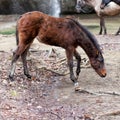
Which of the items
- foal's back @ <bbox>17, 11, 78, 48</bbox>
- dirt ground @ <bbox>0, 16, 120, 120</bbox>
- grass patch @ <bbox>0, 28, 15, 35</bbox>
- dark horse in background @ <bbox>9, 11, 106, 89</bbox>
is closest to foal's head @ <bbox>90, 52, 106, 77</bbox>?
dark horse in background @ <bbox>9, 11, 106, 89</bbox>

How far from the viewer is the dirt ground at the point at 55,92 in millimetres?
5145

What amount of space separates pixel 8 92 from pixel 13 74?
2.44 ft

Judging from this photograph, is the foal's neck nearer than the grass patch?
Yes

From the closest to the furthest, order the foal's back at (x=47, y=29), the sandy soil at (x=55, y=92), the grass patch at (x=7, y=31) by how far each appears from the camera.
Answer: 1. the sandy soil at (x=55, y=92)
2. the foal's back at (x=47, y=29)
3. the grass patch at (x=7, y=31)

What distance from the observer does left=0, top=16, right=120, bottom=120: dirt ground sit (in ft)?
16.9

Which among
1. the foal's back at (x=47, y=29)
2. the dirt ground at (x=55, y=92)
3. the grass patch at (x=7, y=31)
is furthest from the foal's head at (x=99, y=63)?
the grass patch at (x=7, y=31)

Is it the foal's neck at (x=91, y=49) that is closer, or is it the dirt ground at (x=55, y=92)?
the dirt ground at (x=55, y=92)

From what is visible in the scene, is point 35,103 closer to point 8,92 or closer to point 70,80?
point 8,92

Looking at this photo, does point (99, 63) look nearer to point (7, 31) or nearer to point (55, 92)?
point (55, 92)

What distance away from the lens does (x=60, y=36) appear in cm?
664

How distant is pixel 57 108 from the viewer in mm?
5445

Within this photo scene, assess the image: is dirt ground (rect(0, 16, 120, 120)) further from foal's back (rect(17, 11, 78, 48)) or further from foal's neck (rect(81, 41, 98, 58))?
foal's back (rect(17, 11, 78, 48))

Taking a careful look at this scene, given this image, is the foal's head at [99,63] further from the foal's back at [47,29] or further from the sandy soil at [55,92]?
the foal's back at [47,29]

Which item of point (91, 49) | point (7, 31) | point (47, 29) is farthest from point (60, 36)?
point (7, 31)
